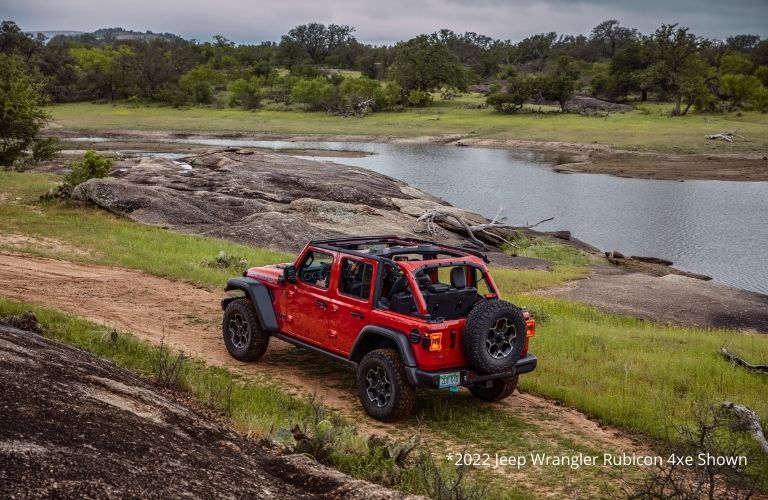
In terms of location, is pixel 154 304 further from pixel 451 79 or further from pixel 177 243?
pixel 451 79

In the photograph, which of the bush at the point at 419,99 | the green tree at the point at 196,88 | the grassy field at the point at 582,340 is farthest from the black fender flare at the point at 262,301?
the green tree at the point at 196,88

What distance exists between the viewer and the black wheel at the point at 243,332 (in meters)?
12.0

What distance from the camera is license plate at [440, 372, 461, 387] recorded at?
9422 millimetres

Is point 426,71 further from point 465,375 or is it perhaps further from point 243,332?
point 465,375

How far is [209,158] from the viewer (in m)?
42.5

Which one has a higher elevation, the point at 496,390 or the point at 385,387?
the point at 385,387

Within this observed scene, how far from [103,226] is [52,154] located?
44.8 ft

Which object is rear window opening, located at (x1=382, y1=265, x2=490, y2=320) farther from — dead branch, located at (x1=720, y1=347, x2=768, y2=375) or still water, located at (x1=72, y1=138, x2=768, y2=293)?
still water, located at (x1=72, y1=138, x2=768, y2=293)

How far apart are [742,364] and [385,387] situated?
7.03 meters

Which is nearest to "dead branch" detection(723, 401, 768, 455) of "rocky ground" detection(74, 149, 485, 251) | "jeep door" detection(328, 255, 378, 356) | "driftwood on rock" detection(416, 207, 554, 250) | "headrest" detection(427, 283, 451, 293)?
"headrest" detection(427, 283, 451, 293)

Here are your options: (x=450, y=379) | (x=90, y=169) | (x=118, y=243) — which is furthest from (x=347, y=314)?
(x=90, y=169)

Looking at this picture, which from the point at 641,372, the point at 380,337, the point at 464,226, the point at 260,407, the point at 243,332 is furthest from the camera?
the point at 464,226

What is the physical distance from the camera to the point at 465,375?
966 centimetres

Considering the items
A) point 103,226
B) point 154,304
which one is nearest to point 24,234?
point 103,226
